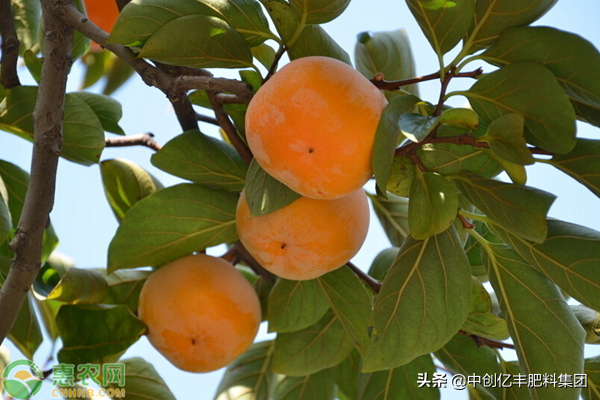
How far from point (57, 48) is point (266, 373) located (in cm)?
92

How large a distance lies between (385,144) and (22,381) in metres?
0.87

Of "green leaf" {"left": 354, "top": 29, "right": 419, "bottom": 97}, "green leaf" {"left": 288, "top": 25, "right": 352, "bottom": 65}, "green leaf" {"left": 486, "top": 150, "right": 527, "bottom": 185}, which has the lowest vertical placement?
"green leaf" {"left": 486, "top": 150, "right": 527, "bottom": 185}

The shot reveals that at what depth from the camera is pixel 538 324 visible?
111 cm

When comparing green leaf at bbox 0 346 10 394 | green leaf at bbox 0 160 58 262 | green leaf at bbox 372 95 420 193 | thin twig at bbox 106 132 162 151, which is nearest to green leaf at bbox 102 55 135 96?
thin twig at bbox 106 132 162 151

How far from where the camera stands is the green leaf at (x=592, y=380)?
1360mm

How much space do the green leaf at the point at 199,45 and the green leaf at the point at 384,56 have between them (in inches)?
19.8

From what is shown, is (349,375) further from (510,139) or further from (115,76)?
(115,76)

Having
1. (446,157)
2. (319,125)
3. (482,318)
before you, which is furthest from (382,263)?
(319,125)

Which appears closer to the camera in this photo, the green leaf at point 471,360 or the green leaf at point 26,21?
the green leaf at point 471,360

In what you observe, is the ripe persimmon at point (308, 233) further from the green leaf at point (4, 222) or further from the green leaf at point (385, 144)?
the green leaf at point (4, 222)

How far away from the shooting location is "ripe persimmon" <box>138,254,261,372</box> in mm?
1294

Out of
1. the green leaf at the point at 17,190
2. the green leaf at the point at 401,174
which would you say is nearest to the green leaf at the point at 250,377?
the green leaf at the point at 17,190

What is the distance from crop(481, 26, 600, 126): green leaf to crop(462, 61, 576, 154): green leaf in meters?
0.03

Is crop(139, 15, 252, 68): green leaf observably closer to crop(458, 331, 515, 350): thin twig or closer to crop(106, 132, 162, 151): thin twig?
crop(106, 132, 162, 151): thin twig
